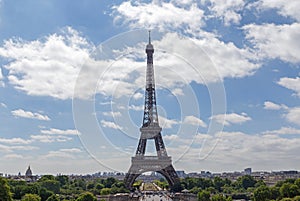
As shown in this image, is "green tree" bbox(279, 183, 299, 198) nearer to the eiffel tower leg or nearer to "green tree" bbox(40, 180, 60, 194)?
the eiffel tower leg

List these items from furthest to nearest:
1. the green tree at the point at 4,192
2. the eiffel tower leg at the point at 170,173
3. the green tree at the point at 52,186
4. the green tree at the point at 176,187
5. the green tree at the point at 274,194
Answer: the green tree at the point at 176,187 → the eiffel tower leg at the point at 170,173 → the green tree at the point at 52,186 → the green tree at the point at 274,194 → the green tree at the point at 4,192

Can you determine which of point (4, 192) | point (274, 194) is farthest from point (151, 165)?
point (4, 192)

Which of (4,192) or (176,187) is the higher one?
(176,187)

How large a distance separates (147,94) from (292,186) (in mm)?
20100

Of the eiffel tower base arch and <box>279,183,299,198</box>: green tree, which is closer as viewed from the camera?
<box>279,183,299,198</box>: green tree

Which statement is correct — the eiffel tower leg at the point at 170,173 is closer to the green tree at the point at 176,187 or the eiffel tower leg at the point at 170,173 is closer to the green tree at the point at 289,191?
the green tree at the point at 176,187

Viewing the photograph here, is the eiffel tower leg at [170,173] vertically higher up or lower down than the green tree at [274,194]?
higher up

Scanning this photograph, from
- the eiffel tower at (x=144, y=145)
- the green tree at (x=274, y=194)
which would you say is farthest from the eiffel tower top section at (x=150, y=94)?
the green tree at (x=274, y=194)

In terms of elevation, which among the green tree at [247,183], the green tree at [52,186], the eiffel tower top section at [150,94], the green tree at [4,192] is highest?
the eiffel tower top section at [150,94]

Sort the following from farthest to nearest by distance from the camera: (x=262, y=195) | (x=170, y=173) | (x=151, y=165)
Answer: (x=170, y=173) → (x=151, y=165) → (x=262, y=195)

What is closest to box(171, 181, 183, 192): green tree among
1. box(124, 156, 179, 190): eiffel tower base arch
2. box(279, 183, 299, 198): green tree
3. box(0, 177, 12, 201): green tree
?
box(124, 156, 179, 190): eiffel tower base arch

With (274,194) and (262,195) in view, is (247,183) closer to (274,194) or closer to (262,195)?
(274,194)

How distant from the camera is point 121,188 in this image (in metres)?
51.3

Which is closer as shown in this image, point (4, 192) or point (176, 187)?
point (4, 192)
